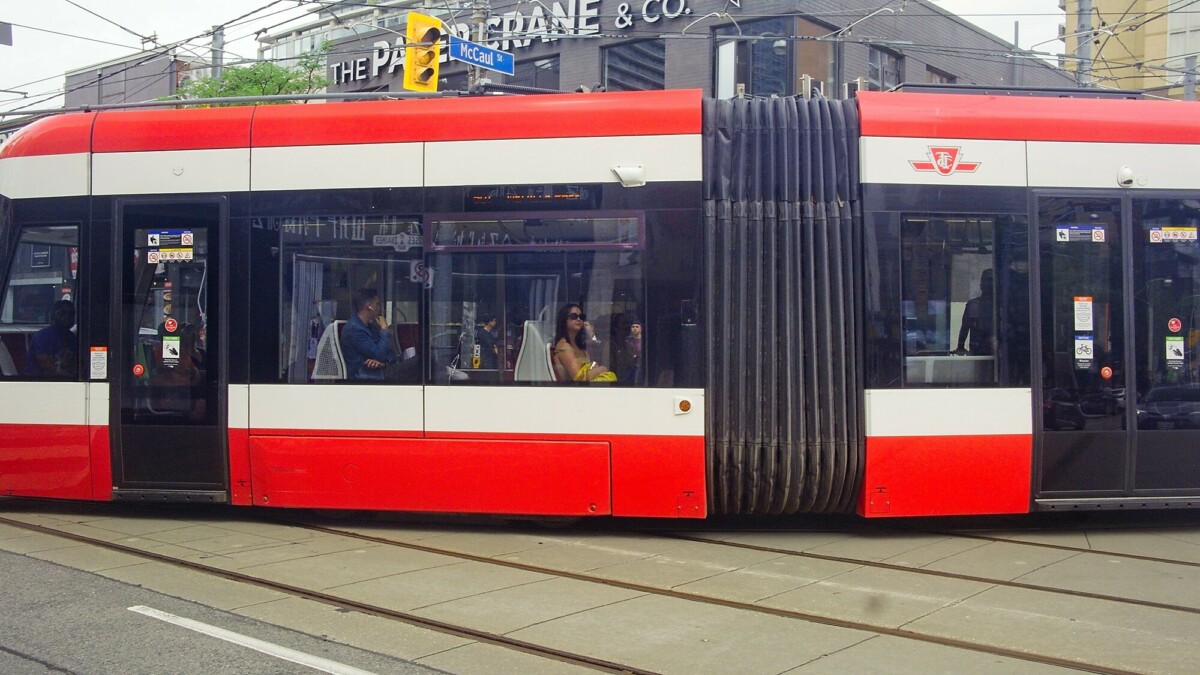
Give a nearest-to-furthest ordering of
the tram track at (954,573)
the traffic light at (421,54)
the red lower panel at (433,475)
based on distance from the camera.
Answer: the tram track at (954,573), the red lower panel at (433,475), the traffic light at (421,54)

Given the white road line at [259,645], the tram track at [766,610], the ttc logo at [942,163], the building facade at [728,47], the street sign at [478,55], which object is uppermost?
the building facade at [728,47]

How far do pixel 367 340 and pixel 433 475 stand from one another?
3.83 ft

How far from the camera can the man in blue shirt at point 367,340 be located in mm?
8445

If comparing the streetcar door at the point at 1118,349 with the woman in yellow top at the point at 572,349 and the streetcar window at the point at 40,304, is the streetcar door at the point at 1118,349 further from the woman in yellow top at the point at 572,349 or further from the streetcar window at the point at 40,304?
the streetcar window at the point at 40,304

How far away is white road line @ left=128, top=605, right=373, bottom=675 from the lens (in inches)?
202

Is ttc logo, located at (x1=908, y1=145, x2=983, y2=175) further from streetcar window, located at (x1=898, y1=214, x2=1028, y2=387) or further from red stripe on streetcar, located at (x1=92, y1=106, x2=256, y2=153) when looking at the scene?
red stripe on streetcar, located at (x1=92, y1=106, x2=256, y2=153)

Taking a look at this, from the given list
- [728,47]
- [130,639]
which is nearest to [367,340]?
[130,639]

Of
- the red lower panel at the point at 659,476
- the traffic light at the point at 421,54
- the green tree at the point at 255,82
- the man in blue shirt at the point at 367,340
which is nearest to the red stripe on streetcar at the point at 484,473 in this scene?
the red lower panel at the point at 659,476

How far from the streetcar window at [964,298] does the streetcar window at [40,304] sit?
6.64 m

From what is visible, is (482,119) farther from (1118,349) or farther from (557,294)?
(1118,349)

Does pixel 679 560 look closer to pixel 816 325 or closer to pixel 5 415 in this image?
pixel 816 325

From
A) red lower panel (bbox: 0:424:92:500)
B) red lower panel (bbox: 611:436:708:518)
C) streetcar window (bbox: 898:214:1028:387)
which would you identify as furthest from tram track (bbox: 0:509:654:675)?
streetcar window (bbox: 898:214:1028:387)

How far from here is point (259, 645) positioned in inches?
217

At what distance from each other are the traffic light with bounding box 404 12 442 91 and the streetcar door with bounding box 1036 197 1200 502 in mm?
9637
